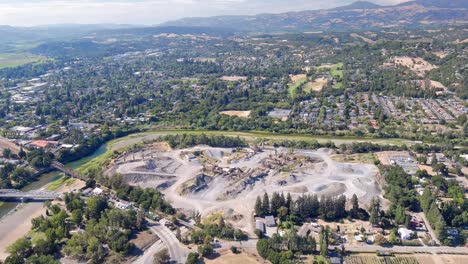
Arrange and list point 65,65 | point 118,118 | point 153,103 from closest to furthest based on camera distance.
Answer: point 118,118
point 153,103
point 65,65

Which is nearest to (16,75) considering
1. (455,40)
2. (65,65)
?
(65,65)

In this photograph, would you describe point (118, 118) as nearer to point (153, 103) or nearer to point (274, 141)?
point (153, 103)

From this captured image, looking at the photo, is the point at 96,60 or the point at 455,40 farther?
the point at 96,60

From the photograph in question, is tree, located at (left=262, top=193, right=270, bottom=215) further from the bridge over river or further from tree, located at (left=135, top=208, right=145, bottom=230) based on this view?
the bridge over river

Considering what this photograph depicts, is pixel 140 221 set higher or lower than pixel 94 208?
lower

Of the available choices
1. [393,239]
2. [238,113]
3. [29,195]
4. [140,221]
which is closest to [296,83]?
[238,113]

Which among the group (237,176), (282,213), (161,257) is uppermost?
(161,257)

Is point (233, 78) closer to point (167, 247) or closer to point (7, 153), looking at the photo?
point (7, 153)

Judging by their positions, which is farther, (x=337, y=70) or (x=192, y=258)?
(x=337, y=70)
